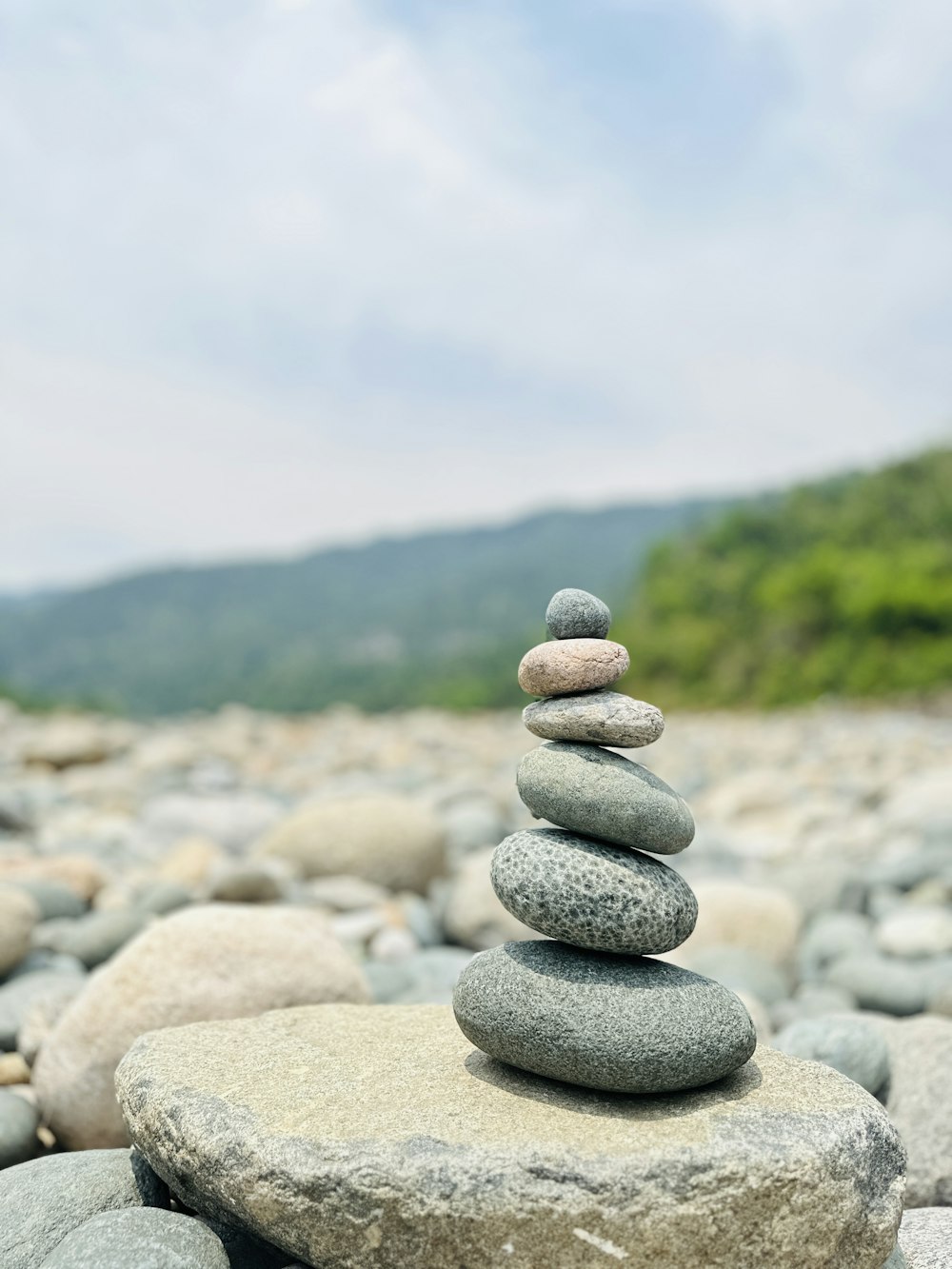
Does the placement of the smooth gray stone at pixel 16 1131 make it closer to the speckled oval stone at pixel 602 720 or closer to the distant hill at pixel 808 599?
the speckled oval stone at pixel 602 720

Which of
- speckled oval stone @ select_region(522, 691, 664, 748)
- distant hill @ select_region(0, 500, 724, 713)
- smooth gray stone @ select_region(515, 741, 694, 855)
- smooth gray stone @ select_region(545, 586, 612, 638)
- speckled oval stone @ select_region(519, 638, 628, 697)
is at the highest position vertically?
smooth gray stone @ select_region(545, 586, 612, 638)

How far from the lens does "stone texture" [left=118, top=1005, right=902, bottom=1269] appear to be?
2.70 metres

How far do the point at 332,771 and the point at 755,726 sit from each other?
12892mm

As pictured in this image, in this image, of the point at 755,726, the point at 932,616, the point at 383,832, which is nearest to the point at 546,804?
the point at 383,832

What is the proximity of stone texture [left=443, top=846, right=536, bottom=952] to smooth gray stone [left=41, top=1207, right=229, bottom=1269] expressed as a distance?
13.6ft

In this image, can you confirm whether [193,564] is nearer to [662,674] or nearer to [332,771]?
[662,674]

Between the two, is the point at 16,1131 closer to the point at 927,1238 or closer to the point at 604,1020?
the point at 604,1020

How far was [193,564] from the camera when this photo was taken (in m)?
188

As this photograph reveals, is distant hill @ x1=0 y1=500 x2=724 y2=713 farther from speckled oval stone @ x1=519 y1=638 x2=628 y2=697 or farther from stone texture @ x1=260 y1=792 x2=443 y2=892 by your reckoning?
speckled oval stone @ x1=519 y1=638 x2=628 y2=697

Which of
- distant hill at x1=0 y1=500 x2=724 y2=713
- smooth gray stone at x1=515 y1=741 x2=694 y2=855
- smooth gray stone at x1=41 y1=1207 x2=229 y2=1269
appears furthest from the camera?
distant hill at x1=0 y1=500 x2=724 y2=713

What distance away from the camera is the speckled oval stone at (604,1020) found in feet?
10.1

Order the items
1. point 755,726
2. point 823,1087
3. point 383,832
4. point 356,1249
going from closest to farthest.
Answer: point 356,1249 → point 823,1087 → point 383,832 → point 755,726

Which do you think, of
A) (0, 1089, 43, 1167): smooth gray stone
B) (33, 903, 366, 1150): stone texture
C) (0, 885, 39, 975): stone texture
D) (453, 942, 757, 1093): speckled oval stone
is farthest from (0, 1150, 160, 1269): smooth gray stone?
(0, 885, 39, 975): stone texture

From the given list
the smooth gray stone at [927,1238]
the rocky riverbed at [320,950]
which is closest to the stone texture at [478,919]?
the rocky riverbed at [320,950]
